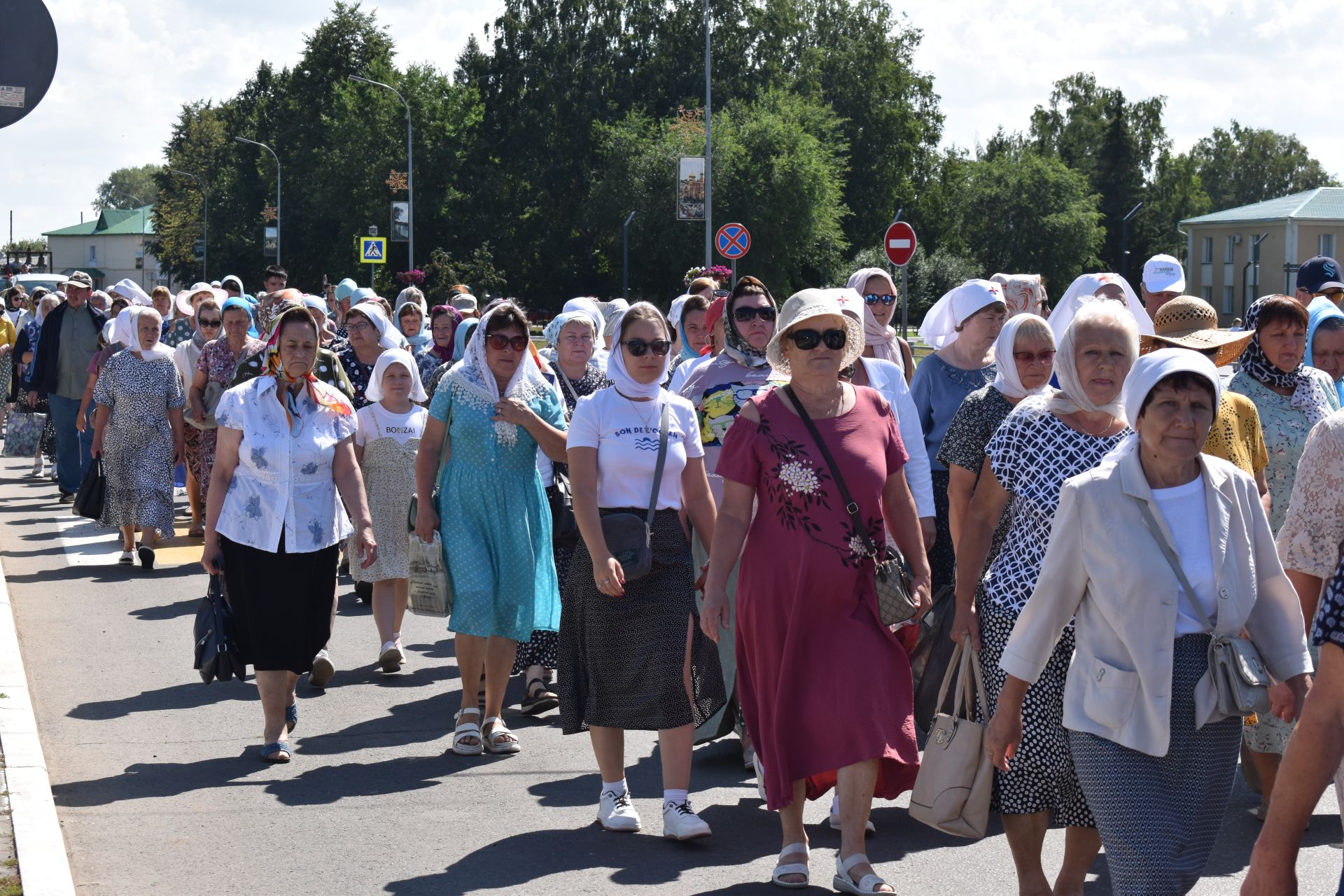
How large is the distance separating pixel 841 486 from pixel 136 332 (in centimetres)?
864

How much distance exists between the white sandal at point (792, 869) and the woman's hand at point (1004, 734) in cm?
145

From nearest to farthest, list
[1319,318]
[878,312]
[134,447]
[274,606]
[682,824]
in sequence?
[682,824] < [274,606] < [1319,318] < [878,312] < [134,447]

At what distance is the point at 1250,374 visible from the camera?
6.73 metres

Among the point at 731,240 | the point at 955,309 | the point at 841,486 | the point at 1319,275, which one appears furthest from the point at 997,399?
the point at 731,240

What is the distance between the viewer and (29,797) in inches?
245

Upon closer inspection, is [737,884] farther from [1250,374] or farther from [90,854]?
[1250,374]

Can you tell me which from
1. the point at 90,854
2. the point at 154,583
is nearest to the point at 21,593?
the point at 154,583

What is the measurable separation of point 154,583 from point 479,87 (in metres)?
62.7

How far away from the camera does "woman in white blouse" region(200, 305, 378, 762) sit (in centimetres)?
736

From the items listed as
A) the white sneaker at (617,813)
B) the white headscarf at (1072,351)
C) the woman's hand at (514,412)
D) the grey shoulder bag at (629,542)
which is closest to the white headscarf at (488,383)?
the woman's hand at (514,412)

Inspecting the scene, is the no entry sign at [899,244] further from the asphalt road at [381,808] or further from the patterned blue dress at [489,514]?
the patterned blue dress at [489,514]

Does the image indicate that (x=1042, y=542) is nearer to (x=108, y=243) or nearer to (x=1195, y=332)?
(x=1195, y=332)

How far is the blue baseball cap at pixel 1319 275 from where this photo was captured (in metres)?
10.1

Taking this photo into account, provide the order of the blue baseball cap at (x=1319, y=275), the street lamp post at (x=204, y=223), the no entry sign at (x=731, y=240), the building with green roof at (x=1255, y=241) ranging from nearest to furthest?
the blue baseball cap at (x=1319, y=275) → the no entry sign at (x=731, y=240) → the street lamp post at (x=204, y=223) → the building with green roof at (x=1255, y=241)
